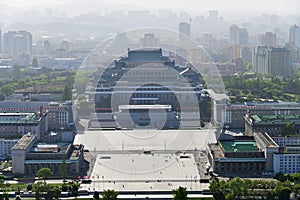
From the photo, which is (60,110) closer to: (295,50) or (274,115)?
(274,115)

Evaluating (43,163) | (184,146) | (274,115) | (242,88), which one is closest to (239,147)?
(184,146)

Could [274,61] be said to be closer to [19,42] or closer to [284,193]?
[19,42]

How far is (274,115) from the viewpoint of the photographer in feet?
37.4

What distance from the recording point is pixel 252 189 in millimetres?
7652

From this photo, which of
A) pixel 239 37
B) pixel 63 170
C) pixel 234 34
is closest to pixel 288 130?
pixel 63 170

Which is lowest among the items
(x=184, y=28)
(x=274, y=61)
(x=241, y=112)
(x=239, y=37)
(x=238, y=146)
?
(x=238, y=146)

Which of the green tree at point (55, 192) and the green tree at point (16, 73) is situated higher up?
the green tree at point (16, 73)

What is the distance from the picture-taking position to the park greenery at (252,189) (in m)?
7.38

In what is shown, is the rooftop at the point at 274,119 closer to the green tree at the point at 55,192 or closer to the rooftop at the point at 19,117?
the rooftop at the point at 19,117

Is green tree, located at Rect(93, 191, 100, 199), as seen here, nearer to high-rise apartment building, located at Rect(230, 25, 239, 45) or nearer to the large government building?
the large government building

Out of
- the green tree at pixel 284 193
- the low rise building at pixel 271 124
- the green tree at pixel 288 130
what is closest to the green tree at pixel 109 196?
the green tree at pixel 284 193

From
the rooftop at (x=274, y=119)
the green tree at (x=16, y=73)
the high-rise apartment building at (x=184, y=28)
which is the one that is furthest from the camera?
the high-rise apartment building at (x=184, y=28)

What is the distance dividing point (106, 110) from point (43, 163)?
178 inches

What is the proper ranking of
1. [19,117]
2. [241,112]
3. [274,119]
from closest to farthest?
1. [274,119]
2. [19,117]
3. [241,112]
